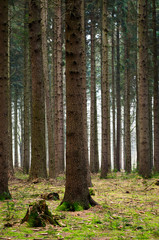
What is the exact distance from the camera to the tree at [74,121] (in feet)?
20.1

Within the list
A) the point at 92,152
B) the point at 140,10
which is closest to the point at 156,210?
the point at 140,10

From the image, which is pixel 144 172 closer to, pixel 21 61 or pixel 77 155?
pixel 77 155

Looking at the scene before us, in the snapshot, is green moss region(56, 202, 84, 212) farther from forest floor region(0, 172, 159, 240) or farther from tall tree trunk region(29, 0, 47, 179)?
tall tree trunk region(29, 0, 47, 179)

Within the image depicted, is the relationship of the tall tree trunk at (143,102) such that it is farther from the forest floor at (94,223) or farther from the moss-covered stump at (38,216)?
the moss-covered stump at (38,216)

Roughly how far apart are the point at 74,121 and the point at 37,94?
17.1ft

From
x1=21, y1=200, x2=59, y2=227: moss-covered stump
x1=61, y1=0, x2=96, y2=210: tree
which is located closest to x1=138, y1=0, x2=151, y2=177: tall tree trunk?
x1=61, y1=0, x2=96, y2=210: tree

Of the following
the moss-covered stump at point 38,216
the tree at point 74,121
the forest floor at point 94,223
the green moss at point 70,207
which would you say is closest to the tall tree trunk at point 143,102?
the forest floor at point 94,223

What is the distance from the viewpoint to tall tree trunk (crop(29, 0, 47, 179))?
1084cm

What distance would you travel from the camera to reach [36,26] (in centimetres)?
1086

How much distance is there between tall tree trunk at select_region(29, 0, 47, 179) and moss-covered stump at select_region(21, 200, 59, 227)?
624 cm

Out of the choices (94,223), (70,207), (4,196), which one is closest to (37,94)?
(4,196)

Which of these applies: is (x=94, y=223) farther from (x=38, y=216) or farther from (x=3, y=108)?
(x=3, y=108)

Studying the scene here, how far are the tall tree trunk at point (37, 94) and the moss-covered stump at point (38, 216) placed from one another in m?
Answer: 6.24

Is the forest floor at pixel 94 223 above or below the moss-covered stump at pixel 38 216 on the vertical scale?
below
